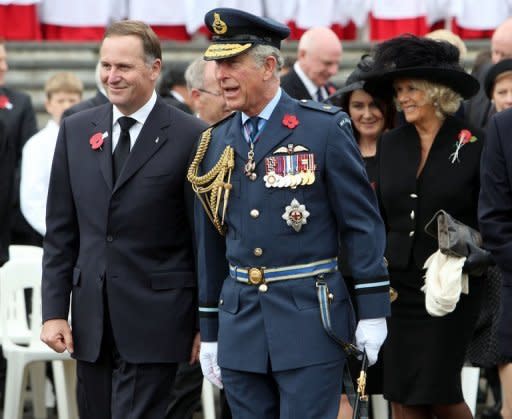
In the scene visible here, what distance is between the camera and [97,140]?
608 cm

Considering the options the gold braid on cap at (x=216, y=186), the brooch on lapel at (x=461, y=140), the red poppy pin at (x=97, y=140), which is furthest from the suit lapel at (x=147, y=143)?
the brooch on lapel at (x=461, y=140)

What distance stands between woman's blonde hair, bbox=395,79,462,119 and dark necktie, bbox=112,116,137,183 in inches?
67.1

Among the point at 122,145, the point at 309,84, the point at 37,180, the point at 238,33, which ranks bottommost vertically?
the point at 37,180

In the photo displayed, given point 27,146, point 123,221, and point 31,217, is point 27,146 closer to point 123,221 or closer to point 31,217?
point 31,217

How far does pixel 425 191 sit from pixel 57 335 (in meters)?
2.03

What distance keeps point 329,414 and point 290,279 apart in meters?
0.52

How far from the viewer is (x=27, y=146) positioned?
30.6 feet

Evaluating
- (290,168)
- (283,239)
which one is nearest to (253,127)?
(290,168)

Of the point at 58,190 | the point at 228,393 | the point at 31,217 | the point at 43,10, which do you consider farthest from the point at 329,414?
the point at 43,10

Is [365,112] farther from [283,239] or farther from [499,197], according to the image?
[283,239]

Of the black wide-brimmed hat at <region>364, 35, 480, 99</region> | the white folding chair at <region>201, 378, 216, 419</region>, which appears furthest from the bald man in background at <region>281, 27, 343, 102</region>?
the black wide-brimmed hat at <region>364, 35, 480, 99</region>

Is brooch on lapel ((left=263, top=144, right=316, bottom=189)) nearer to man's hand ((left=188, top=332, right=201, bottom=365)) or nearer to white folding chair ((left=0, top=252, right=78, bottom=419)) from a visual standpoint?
man's hand ((left=188, top=332, right=201, bottom=365))

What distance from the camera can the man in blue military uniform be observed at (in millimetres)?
5453

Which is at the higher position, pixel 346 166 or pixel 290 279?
pixel 346 166
